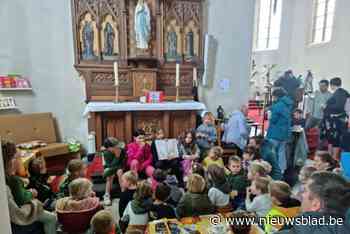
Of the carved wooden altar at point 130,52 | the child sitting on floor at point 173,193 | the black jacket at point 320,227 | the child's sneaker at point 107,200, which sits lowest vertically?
the child's sneaker at point 107,200

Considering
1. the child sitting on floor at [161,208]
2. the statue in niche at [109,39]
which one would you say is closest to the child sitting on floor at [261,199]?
the child sitting on floor at [161,208]

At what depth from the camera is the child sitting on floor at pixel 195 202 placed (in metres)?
1.82

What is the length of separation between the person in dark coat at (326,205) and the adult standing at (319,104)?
3.54 metres

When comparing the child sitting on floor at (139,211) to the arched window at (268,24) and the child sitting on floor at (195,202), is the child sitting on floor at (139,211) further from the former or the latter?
the arched window at (268,24)

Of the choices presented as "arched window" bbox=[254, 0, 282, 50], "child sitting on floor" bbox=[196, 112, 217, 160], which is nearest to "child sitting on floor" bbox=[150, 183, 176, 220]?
"child sitting on floor" bbox=[196, 112, 217, 160]

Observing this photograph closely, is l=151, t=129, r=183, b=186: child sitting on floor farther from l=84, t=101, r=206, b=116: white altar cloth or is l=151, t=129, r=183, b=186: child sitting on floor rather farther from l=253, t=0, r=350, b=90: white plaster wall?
l=253, t=0, r=350, b=90: white plaster wall

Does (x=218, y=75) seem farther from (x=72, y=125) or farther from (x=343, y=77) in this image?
(x=343, y=77)

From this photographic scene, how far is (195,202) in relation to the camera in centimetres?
184

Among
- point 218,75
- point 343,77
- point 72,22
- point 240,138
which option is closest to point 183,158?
point 240,138

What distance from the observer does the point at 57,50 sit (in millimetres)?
3990

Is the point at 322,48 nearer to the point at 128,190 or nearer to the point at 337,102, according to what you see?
the point at 337,102

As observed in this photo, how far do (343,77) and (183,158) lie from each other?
18.1 ft

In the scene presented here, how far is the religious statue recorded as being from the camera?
392 centimetres

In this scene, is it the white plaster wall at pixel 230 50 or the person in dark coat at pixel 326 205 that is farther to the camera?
the white plaster wall at pixel 230 50
